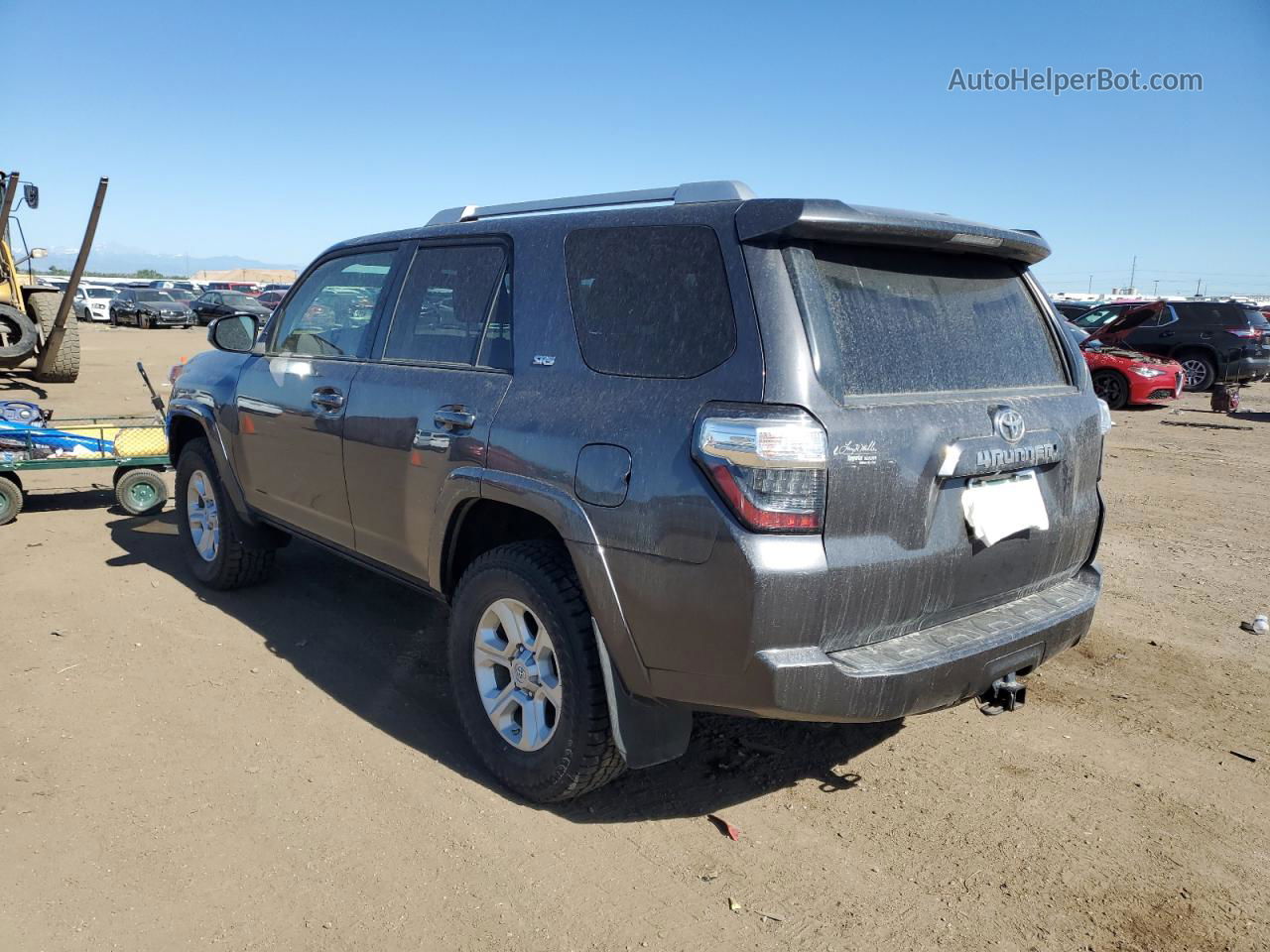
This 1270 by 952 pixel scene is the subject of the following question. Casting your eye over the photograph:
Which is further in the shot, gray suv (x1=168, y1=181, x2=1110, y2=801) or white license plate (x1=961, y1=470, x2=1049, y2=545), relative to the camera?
white license plate (x1=961, y1=470, x2=1049, y2=545)

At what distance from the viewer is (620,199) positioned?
3.14 metres

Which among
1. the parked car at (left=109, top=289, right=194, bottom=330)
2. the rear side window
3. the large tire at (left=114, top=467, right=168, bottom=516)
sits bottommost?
the large tire at (left=114, top=467, right=168, bottom=516)

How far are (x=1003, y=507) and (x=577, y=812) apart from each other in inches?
66.3

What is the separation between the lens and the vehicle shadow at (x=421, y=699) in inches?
128

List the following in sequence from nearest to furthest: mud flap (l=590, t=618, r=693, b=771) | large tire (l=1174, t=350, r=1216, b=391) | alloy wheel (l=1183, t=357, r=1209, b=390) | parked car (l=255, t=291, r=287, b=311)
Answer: mud flap (l=590, t=618, r=693, b=771), large tire (l=1174, t=350, r=1216, b=391), alloy wheel (l=1183, t=357, r=1209, b=390), parked car (l=255, t=291, r=287, b=311)

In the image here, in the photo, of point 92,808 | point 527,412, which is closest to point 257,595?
point 92,808

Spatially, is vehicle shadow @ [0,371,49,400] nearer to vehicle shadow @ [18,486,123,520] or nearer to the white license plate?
vehicle shadow @ [18,486,123,520]

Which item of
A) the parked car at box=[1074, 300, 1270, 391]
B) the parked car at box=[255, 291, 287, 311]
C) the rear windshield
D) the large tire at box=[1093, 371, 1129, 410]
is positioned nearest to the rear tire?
the parked car at box=[1074, 300, 1270, 391]

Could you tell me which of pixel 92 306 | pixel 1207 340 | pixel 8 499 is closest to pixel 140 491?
pixel 8 499

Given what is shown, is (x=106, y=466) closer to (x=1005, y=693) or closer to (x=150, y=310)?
(x=1005, y=693)

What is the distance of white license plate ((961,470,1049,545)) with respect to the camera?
2.73 metres

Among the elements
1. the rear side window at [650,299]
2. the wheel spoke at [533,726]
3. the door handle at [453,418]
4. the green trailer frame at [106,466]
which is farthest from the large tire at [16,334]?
the wheel spoke at [533,726]

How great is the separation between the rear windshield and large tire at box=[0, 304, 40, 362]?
13.3 m

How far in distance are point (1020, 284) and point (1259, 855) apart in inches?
77.6
